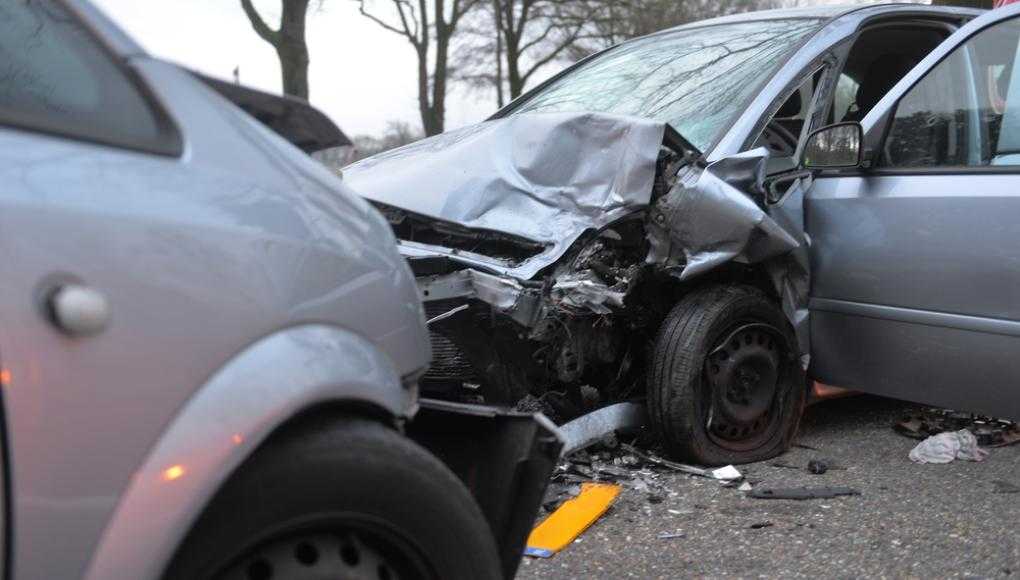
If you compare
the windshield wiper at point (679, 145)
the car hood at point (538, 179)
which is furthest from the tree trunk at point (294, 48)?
the windshield wiper at point (679, 145)

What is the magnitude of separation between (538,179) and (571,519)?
133 centimetres

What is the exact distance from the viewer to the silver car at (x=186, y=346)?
4.49 feet

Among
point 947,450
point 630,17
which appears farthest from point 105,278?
point 630,17

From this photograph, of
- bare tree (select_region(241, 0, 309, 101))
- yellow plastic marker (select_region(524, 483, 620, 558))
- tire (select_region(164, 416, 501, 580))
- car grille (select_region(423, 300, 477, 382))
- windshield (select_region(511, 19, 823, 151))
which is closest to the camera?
tire (select_region(164, 416, 501, 580))

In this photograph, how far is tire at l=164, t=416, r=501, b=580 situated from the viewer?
155cm

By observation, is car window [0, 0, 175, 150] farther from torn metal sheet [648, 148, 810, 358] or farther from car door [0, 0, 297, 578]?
torn metal sheet [648, 148, 810, 358]

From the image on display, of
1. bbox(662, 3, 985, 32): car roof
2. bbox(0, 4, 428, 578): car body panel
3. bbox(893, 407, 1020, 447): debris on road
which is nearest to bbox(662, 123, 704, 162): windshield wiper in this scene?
bbox(662, 3, 985, 32): car roof

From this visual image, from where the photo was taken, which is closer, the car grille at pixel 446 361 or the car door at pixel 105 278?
the car door at pixel 105 278

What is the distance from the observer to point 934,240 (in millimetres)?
3457

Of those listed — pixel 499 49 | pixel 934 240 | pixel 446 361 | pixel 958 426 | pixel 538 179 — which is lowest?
pixel 958 426

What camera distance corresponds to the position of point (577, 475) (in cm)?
375

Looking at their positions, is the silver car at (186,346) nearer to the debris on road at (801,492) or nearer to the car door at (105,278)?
the car door at (105,278)

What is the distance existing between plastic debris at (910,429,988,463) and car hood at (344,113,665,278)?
158cm

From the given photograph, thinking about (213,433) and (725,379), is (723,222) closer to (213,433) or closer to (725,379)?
(725,379)
